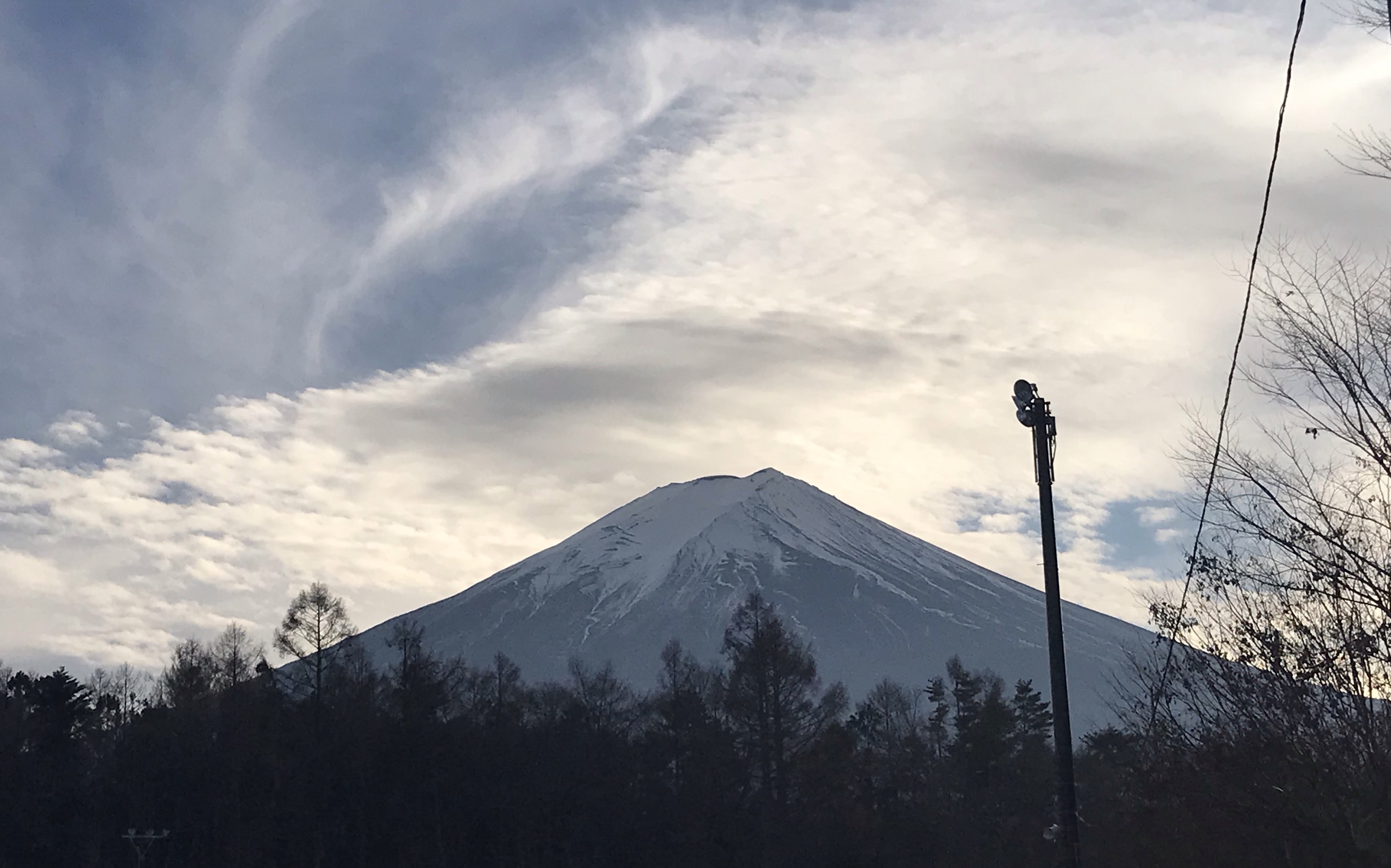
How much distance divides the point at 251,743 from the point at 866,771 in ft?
73.6

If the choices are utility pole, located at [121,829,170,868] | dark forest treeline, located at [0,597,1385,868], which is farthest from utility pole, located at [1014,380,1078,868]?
utility pole, located at [121,829,170,868]

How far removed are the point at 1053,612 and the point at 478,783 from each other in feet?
117

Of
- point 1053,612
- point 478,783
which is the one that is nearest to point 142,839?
point 478,783

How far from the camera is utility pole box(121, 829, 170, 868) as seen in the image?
38.8m

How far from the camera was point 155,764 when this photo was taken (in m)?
44.5

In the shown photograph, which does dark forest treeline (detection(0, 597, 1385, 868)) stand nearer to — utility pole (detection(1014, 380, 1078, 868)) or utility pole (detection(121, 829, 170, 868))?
utility pole (detection(121, 829, 170, 868))

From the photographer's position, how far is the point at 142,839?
4197 centimetres

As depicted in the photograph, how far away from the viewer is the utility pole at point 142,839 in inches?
1527

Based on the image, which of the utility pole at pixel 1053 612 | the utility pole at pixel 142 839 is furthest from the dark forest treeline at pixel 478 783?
the utility pole at pixel 1053 612

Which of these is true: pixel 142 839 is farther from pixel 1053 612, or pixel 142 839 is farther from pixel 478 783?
pixel 1053 612

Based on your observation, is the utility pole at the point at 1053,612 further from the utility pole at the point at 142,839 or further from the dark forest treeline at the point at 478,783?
the utility pole at the point at 142,839

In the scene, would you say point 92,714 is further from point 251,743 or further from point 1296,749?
point 1296,749

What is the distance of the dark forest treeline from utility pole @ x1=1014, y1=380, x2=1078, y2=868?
3142 centimetres

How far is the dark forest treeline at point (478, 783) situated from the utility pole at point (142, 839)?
68 centimetres
